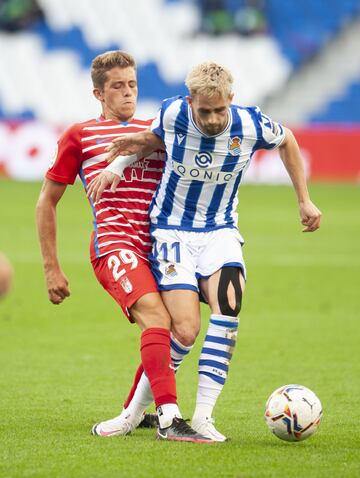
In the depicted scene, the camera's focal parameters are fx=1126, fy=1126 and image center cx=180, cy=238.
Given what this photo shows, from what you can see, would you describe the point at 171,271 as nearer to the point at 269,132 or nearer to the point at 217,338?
the point at 217,338

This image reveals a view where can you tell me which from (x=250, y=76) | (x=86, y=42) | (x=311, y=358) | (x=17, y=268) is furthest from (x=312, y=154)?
(x=311, y=358)

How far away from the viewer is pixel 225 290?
628cm

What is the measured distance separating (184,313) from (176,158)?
35.3 inches

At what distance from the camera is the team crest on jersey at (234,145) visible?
643 centimetres

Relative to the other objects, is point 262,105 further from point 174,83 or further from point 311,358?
point 311,358

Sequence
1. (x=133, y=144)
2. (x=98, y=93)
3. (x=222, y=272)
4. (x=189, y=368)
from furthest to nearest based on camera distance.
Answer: (x=189, y=368) → (x=98, y=93) → (x=133, y=144) → (x=222, y=272)

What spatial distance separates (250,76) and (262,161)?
772 centimetres

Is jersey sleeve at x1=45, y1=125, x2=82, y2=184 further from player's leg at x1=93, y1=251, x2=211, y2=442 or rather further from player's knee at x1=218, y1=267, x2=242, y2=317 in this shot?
player's knee at x1=218, y1=267, x2=242, y2=317

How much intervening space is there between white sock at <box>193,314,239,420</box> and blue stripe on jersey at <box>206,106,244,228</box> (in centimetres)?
64

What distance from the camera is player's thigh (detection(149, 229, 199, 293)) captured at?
20.9 ft

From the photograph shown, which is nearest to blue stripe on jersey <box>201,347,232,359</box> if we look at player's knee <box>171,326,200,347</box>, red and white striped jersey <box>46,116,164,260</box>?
player's knee <box>171,326,200,347</box>

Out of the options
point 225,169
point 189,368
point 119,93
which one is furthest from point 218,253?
point 189,368

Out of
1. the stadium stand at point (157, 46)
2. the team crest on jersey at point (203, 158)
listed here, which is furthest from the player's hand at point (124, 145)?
the stadium stand at point (157, 46)

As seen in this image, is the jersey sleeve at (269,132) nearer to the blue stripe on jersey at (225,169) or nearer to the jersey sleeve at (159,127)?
the blue stripe on jersey at (225,169)
